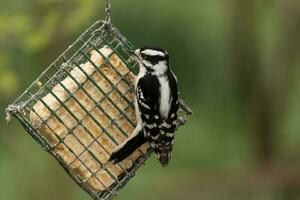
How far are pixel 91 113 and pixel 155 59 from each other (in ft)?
1.94

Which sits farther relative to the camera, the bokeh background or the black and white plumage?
the bokeh background

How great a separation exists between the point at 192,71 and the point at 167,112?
8.82m

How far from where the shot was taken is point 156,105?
17.2 feet

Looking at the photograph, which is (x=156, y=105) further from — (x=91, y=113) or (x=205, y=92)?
(x=205, y=92)

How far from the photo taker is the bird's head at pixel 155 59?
5258 mm

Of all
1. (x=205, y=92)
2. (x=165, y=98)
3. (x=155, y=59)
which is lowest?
(x=205, y=92)

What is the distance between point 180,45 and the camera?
13977mm

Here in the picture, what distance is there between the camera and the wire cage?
5.27 m

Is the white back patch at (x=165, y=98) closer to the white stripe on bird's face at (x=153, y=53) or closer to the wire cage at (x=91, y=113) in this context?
the white stripe on bird's face at (x=153, y=53)

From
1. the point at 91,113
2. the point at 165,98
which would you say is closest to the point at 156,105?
the point at 165,98

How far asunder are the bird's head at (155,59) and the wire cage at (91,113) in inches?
7.3

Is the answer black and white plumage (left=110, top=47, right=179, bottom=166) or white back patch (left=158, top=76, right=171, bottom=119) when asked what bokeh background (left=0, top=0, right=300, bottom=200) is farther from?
white back patch (left=158, top=76, right=171, bottom=119)

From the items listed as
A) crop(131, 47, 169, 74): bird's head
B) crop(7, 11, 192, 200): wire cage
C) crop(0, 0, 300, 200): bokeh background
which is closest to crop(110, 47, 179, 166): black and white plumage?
crop(131, 47, 169, 74): bird's head

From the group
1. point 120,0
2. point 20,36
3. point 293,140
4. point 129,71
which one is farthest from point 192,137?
point 129,71
